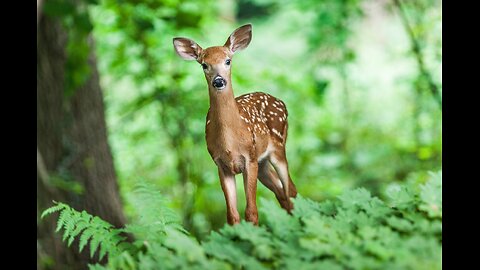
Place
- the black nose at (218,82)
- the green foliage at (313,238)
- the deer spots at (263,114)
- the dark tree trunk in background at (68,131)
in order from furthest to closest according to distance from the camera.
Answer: the dark tree trunk in background at (68,131)
the deer spots at (263,114)
the black nose at (218,82)
the green foliage at (313,238)

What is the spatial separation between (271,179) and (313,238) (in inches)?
19.9

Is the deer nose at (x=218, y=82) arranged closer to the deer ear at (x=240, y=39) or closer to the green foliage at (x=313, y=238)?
the deer ear at (x=240, y=39)

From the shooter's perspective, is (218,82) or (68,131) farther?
(68,131)

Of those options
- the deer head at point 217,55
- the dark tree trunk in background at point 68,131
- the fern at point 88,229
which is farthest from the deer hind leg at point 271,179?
the dark tree trunk in background at point 68,131

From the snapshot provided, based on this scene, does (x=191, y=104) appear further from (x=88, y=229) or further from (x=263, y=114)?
(x=88, y=229)

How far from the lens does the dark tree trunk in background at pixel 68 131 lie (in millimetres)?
3652

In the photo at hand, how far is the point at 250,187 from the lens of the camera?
192 cm

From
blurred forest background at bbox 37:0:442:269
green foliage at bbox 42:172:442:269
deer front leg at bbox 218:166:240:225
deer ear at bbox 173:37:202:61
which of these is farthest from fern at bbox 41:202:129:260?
deer ear at bbox 173:37:202:61

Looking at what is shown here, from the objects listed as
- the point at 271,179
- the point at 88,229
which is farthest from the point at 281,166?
the point at 88,229

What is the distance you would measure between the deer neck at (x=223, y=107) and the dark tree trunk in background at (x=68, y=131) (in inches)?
72.8

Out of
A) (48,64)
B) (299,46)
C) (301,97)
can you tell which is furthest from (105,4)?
(299,46)

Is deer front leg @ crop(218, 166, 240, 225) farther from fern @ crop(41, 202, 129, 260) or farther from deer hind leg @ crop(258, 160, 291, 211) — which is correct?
fern @ crop(41, 202, 129, 260)

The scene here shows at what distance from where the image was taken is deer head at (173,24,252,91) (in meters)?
1.88
